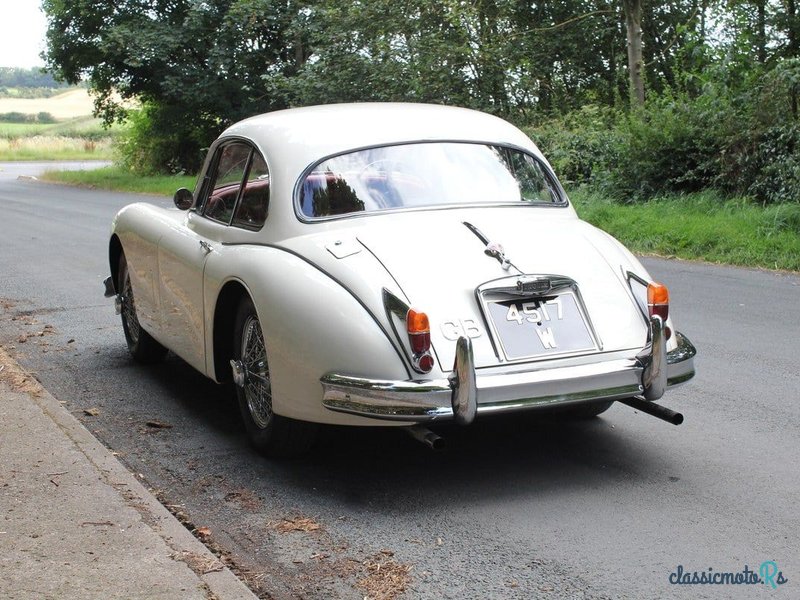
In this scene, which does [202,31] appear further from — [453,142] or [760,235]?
[453,142]

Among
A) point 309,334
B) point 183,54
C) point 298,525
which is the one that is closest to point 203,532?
point 298,525

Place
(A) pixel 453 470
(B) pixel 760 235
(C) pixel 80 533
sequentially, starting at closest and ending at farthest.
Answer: (C) pixel 80 533
(A) pixel 453 470
(B) pixel 760 235

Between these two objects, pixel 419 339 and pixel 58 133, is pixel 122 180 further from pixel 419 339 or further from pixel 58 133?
pixel 58 133

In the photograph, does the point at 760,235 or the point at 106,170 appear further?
the point at 106,170

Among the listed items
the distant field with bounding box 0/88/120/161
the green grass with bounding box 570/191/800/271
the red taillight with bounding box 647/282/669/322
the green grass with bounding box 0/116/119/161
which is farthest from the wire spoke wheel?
the green grass with bounding box 0/116/119/161

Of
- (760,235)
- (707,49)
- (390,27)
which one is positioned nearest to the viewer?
(760,235)

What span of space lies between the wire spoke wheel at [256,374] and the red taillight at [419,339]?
0.92 metres

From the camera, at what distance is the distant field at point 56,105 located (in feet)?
324

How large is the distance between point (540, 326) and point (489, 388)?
431 mm

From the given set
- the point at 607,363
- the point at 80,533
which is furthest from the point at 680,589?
the point at 80,533

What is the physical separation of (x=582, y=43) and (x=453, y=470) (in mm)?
23487

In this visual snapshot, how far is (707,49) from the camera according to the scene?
19.7m

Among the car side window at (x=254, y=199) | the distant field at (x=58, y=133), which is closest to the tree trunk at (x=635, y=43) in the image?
the car side window at (x=254, y=199)

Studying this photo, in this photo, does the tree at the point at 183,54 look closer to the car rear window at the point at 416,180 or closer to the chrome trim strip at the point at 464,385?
the car rear window at the point at 416,180
